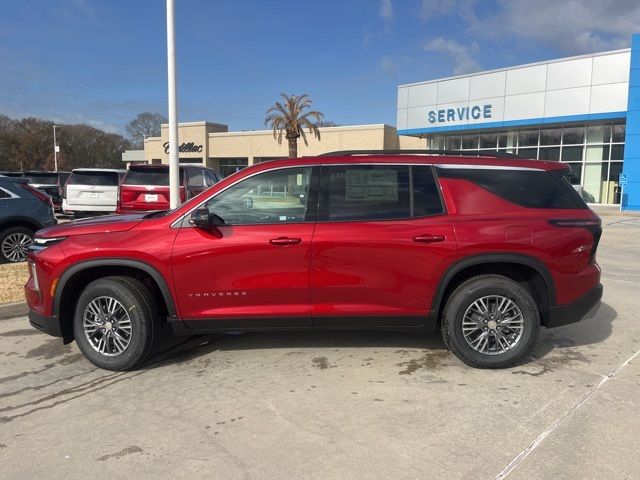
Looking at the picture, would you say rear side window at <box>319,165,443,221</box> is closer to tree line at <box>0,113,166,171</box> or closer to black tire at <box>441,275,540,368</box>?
black tire at <box>441,275,540,368</box>

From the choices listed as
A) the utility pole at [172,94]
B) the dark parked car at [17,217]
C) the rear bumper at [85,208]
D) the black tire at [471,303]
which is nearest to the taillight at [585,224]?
the black tire at [471,303]

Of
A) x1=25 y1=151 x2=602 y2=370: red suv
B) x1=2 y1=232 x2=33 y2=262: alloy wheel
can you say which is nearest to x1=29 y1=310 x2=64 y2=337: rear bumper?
x1=25 y1=151 x2=602 y2=370: red suv

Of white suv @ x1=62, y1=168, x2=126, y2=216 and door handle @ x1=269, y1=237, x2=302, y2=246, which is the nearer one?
door handle @ x1=269, y1=237, x2=302, y2=246

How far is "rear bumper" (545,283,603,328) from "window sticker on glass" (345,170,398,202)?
1.69m

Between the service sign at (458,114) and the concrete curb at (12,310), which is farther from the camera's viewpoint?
the service sign at (458,114)

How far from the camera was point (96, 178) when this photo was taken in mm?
13578

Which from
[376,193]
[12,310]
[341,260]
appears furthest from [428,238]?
[12,310]

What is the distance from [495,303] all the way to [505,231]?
0.63 m

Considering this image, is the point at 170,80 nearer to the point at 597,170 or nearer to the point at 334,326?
the point at 334,326

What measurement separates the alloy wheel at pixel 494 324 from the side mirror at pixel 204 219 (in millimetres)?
2239

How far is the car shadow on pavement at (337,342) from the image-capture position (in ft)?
16.2

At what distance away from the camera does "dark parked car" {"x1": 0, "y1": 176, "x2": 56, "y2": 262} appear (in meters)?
8.80

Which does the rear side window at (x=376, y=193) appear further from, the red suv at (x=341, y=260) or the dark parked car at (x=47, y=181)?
the dark parked car at (x=47, y=181)

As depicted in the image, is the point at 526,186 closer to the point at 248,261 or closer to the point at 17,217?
the point at 248,261
